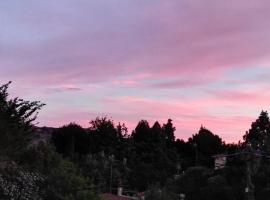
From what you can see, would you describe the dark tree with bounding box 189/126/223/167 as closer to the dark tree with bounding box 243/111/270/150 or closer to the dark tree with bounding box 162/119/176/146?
the dark tree with bounding box 162/119/176/146

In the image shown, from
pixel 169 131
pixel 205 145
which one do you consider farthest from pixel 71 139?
pixel 169 131

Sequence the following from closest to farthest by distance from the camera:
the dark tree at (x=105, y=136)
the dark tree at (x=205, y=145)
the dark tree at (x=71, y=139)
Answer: the dark tree at (x=71, y=139)
the dark tree at (x=105, y=136)
the dark tree at (x=205, y=145)

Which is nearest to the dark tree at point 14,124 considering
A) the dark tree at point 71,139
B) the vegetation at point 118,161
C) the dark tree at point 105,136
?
the vegetation at point 118,161

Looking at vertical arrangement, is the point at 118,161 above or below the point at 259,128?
below

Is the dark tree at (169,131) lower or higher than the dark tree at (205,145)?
higher

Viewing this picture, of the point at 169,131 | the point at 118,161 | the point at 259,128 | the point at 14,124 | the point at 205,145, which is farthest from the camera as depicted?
the point at 169,131

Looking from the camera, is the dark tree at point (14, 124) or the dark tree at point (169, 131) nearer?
the dark tree at point (14, 124)

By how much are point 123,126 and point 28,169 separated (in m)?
61.5

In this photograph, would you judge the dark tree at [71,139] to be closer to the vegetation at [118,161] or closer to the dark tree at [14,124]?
the vegetation at [118,161]

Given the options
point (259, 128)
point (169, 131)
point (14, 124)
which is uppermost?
point (169, 131)

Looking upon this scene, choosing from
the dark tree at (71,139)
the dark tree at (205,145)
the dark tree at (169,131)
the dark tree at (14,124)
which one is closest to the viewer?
the dark tree at (14,124)

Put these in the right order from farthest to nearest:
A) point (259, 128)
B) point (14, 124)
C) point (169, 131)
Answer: point (169, 131)
point (259, 128)
point (14, 124)

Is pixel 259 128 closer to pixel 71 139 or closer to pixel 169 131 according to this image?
pixel 169 131

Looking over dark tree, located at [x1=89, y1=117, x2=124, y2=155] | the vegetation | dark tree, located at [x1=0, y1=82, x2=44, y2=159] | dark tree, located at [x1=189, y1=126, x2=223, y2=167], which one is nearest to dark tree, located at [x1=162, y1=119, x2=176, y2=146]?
the vegetation
